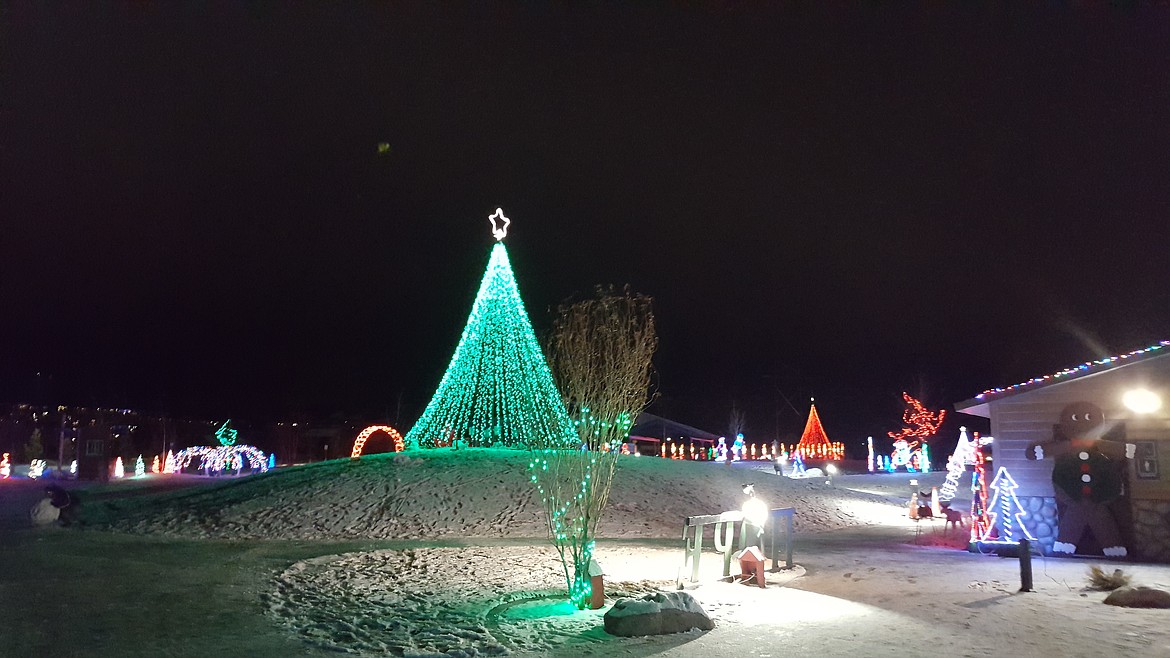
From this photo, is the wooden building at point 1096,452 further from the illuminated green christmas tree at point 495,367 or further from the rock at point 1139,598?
the illuminated green christmas tree at point 495,367

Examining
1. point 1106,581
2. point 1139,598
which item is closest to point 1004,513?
point 1106,581

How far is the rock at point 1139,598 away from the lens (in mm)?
8297

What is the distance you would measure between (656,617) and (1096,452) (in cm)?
927

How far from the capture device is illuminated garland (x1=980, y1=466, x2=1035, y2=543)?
13148 millimetres

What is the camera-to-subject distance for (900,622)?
25.8 feet

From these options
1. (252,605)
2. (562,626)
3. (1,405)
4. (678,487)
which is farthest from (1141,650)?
(1,405)

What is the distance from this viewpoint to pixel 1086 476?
12609mm

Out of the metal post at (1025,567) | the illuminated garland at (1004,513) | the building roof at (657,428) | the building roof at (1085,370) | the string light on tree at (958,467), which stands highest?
the building roof at (657,428)

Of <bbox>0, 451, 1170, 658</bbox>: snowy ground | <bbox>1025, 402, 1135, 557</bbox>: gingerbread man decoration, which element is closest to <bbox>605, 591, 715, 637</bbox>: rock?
<bbox>0, 451, 1170, 658</bbox>: snowy ground

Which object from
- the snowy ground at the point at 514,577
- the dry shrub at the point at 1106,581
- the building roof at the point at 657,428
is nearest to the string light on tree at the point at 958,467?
the snowy ground at the point at 514,577

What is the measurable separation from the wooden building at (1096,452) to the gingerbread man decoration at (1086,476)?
0.01 meters

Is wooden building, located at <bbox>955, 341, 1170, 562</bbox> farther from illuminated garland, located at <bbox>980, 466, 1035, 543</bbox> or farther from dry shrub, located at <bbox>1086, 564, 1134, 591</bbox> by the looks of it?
dry shrub, located at <bbox>1086, 564, 1134, 591</bbox>

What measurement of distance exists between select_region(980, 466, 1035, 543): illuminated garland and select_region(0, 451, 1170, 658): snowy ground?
86cm

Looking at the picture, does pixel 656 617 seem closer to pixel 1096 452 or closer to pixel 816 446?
pixel 1096 452
